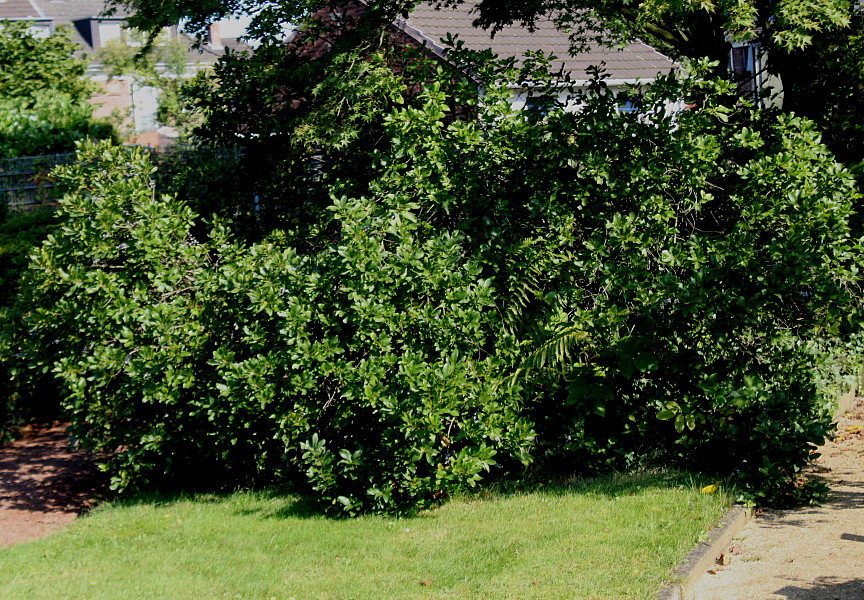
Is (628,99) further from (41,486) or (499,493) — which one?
(41,486)

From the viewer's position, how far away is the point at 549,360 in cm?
727

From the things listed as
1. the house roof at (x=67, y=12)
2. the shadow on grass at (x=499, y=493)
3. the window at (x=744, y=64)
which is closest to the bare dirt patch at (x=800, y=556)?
the shadow on grass at (x=499, y=493)

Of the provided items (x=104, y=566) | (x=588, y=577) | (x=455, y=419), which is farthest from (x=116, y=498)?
(x=588, y=577)

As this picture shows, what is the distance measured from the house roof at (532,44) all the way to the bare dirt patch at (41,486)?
10.3 meters

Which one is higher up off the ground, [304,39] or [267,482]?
[304,39]

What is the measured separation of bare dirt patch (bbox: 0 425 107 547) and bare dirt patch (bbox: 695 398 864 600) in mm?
5253

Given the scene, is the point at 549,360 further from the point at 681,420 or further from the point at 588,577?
the point at 588,577

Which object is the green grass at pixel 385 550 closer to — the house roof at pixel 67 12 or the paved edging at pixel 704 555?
the paved edging at pixel 704 555

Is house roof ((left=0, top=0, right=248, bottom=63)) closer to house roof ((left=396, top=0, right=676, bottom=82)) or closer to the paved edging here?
house roof ((left=396, top=0, right=676, bottom=82))

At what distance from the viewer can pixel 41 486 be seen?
862 cm

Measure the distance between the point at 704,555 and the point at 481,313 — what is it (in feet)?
8.46

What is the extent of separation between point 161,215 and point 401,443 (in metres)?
2.96

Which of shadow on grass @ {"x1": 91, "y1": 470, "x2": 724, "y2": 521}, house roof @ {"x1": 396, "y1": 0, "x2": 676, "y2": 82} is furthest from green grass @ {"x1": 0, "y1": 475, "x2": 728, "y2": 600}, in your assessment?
house roof @ {"x1": 396, "y1": 0, "x2": 676, "y2": 82}

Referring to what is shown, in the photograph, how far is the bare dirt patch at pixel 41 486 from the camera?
7621mm
